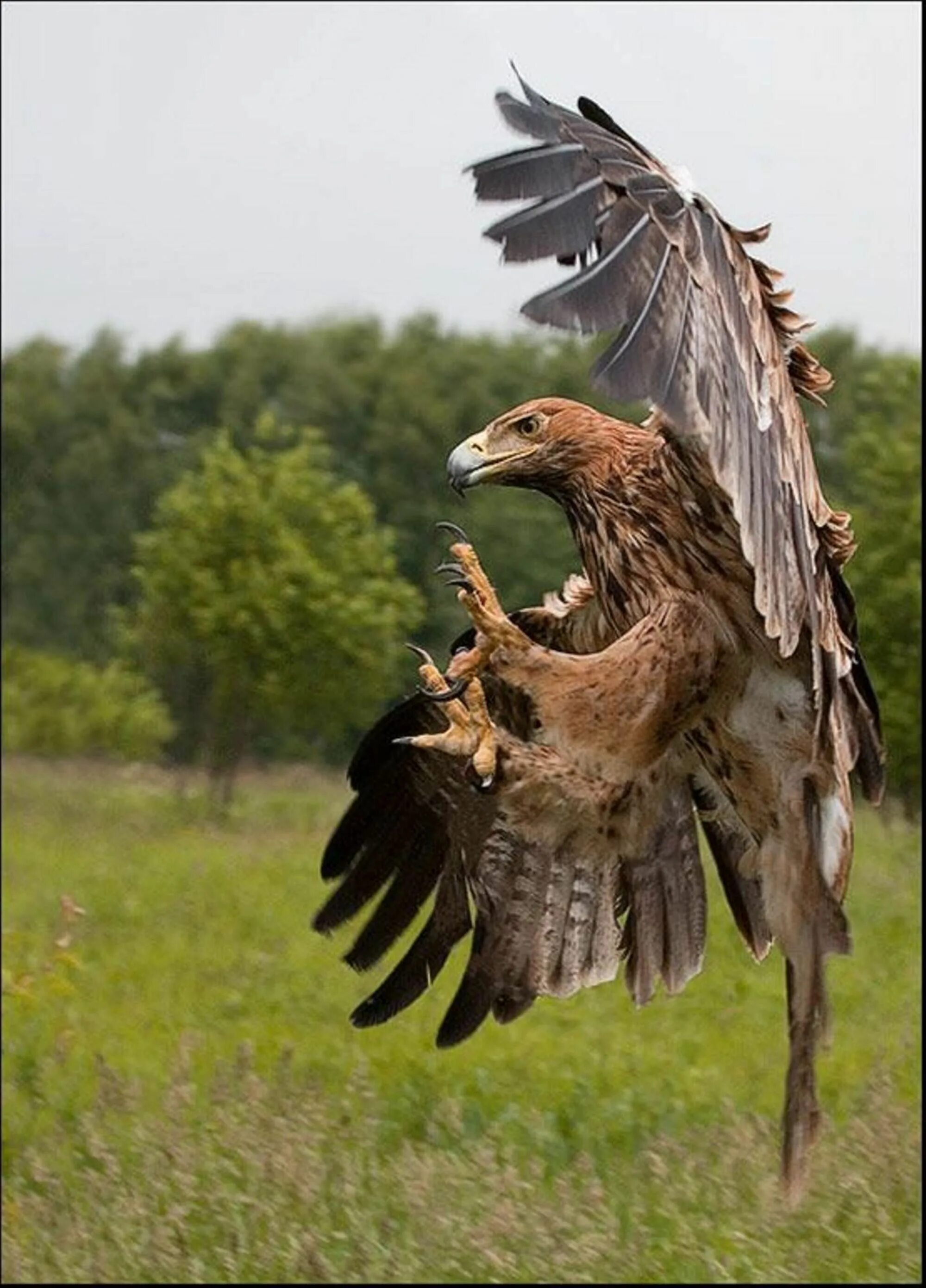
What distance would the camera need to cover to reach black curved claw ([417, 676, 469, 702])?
2.79 m

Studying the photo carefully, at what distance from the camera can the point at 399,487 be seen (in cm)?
1505

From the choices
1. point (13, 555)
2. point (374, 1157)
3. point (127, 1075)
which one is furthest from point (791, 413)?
point (13, 555)

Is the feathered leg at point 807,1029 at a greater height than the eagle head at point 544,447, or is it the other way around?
the eagle head at point 544,447

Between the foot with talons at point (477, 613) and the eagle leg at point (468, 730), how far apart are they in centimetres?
2

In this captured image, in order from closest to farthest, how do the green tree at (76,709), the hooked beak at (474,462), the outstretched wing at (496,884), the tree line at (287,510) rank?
the hooked beak at (474,462) → the outstretched wing at (496,884) → the green tree at (76,709) → the tree line at (287,510)

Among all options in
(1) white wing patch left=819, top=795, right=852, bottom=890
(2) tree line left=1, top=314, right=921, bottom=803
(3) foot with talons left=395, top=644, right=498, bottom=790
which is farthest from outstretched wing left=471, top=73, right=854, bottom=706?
(2) tree line left=1, top=314, right=921, bottom=803

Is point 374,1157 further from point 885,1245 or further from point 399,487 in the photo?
point 399,487

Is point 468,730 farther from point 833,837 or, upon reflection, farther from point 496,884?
point 833,837

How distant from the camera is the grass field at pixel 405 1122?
6262 millimetres

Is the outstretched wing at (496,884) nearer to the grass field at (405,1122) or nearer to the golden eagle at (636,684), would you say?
the golden eagle at (636,684)

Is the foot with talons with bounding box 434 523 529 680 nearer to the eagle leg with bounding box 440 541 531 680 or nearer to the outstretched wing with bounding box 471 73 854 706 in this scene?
the eagle leg with bounding box 440 541 531 680

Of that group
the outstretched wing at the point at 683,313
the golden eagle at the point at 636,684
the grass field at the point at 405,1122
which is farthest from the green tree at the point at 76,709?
the outstretched wing at the point at 683,313

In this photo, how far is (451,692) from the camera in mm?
2795

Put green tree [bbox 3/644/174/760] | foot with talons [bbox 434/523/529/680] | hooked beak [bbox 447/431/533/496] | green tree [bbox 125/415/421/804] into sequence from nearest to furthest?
foot with talons [bbox 434/523/529/680]
hooked beak [bbox 447/431/533/496]
green tree [bbox 3/644/174/760]
green tree [bbox 125/415/421/804]
